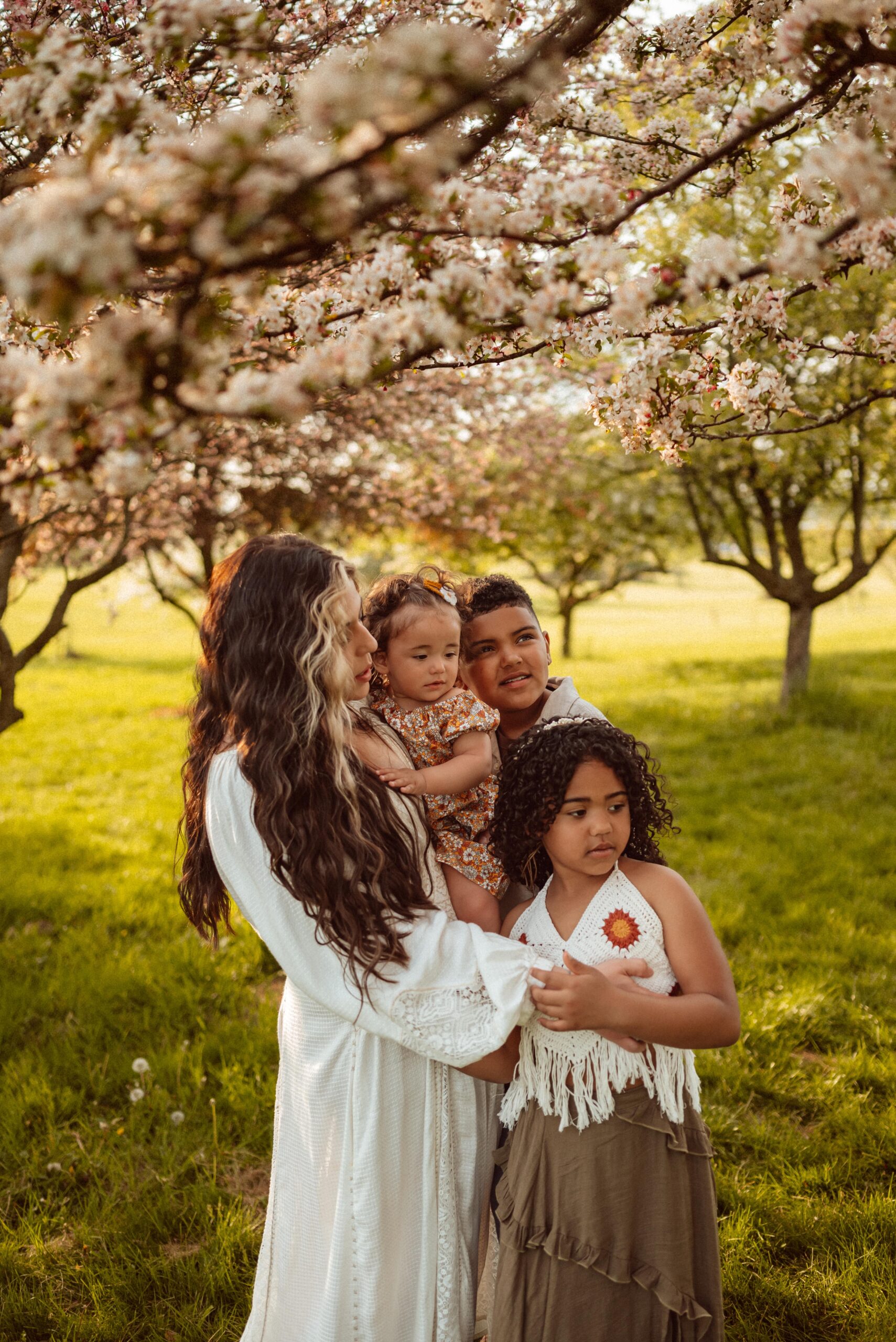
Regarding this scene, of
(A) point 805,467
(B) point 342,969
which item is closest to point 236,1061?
(B) point 342,969

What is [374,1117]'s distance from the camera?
1.97m

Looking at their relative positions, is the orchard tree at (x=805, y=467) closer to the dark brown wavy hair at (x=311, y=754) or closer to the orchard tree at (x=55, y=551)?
the orchard tree at (x=55, y=551)

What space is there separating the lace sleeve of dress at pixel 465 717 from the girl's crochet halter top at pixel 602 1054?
51 centimetres

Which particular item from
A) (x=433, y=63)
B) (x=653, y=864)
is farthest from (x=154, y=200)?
(x=653, y=864)

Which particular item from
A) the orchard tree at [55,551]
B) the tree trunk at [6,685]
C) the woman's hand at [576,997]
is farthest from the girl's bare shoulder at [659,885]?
the tree trunk at [6,685]

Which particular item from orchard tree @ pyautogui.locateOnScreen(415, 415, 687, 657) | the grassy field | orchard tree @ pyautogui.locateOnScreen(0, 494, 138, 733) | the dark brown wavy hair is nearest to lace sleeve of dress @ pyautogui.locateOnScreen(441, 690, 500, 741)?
the dark brown wavy hair

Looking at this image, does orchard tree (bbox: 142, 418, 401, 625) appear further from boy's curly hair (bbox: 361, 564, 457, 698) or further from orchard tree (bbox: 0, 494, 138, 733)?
boy's curly hair (bbox: 361, 564, 457, 698)

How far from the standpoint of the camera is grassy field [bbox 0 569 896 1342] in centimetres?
272

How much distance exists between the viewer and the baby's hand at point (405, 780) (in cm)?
203

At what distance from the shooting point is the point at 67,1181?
10.5ft

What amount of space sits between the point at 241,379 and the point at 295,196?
8.6 inches

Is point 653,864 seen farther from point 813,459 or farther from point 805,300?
point 813,459

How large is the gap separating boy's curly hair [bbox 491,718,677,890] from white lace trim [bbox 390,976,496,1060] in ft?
1.24

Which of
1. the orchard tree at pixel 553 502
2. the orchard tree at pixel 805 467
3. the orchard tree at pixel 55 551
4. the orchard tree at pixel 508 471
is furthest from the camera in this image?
the orchard tree at pixel 553 502
